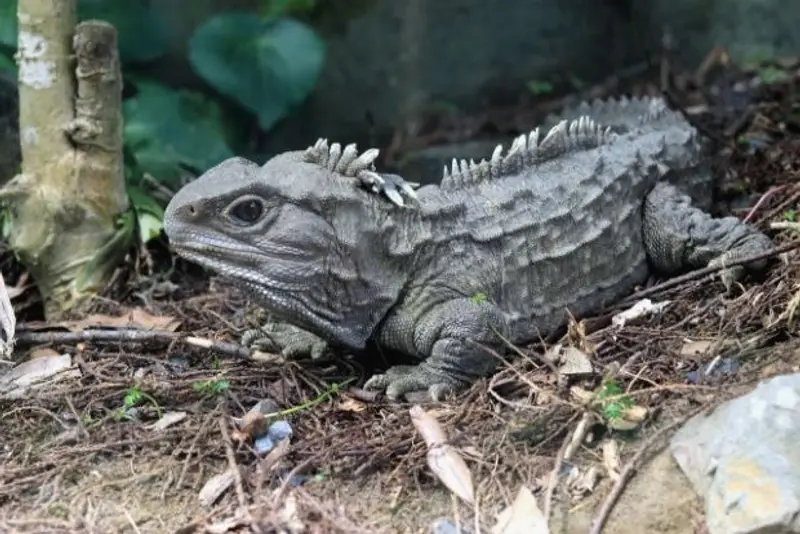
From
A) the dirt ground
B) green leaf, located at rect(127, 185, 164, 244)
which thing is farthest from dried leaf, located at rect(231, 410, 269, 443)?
green leaf, located at rect(127, 185, 164, 244)

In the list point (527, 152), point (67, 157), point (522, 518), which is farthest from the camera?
point (67, 157)

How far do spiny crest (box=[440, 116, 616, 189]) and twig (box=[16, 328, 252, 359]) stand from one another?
61.6 inches

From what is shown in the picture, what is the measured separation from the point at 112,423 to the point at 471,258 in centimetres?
206

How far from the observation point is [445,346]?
476 cm

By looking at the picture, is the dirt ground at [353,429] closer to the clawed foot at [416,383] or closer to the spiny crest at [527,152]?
the clawed foot at [416,383]

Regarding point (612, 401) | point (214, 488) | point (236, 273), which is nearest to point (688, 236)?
point (612, 401)

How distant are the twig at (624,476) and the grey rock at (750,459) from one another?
0.23 ft

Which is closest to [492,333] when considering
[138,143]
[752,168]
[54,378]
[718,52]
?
[54,378]

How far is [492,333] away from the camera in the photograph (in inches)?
193

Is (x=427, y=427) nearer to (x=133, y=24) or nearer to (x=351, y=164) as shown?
(x=351, y=164)

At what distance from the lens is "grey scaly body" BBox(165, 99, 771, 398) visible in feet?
15.2

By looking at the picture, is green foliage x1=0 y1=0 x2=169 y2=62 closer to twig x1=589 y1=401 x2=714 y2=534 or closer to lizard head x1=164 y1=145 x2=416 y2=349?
lizard head x1=164 y1=145 x2=416 y2=349

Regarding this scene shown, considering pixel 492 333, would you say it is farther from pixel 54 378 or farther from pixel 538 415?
pixel 54 378

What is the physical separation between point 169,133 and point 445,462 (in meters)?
4.35
